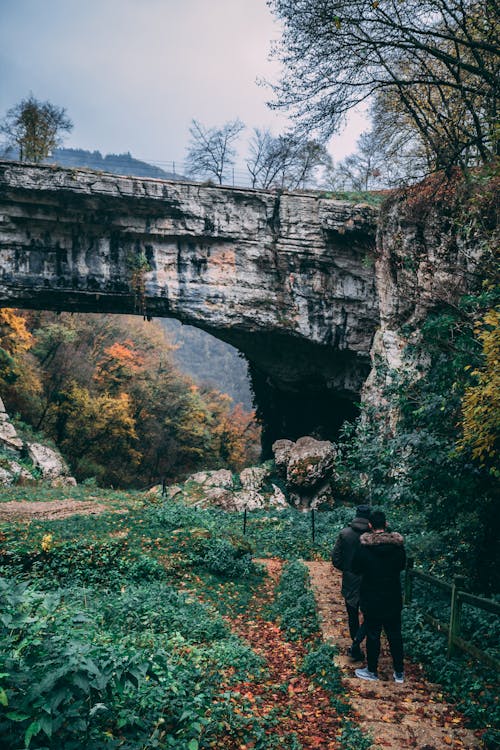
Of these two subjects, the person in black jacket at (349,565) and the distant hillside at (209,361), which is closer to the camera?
the person in black jacket at (349,565)

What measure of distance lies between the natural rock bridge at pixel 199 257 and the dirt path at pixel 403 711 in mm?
16524

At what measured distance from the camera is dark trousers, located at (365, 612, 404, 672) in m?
4.82

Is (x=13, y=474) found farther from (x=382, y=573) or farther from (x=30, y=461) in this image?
(x=382, y=573)

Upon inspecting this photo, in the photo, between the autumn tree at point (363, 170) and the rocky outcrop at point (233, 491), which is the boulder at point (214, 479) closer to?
the rocky outcrop at point (233, 491)

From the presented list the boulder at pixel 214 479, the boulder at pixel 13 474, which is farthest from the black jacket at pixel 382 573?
the boulder at pixel 13 474

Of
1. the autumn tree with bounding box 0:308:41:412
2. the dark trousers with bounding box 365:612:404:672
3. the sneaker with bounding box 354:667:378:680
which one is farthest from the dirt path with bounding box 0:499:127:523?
the autumn tree with bounding box 0:308:41:412

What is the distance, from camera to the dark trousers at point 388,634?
4.82 meters

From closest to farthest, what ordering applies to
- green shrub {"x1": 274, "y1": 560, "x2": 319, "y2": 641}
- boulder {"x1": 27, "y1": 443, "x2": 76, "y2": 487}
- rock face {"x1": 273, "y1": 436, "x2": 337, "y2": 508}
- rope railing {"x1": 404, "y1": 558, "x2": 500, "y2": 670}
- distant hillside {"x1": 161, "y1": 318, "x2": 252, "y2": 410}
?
rope railing {"x1": 404, "y1": 558, "x2": 500, "y2": 670} < green shrub {"x1": 274, "y1": 560, "x2": 319, "y2": 641} < rock face {"x1": 273, "y1": 436, "x2": 337, "y2": 508} < boulder {"x1": 27, "y1": 443, "x2": 76, "y2": 487} < distant hillside {"x1": 161, "y1": 318, "x2": 252, "y2": 410}

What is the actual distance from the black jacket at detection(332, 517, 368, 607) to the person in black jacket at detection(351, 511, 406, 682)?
55cm

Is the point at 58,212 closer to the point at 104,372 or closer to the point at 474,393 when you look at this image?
the point at 104,372

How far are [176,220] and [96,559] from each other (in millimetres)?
15164

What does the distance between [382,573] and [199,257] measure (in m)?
17.7

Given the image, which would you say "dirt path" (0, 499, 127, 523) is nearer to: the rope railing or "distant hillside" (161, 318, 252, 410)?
the rope railing

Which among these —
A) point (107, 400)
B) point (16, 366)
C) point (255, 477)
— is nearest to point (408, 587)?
point (255, 477)
